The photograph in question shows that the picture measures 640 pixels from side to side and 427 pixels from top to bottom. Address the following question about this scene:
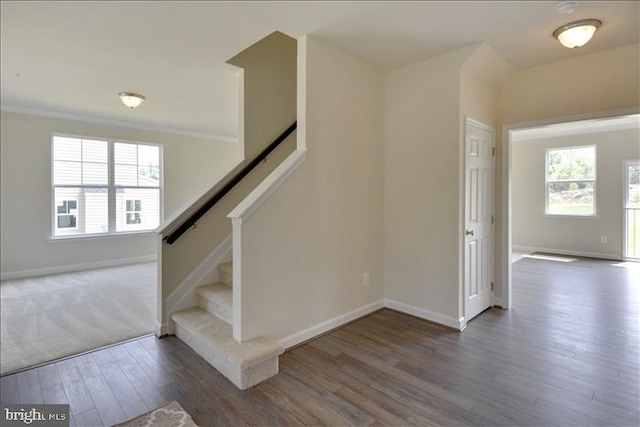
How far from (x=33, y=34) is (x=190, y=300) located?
283cm

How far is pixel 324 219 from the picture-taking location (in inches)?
122

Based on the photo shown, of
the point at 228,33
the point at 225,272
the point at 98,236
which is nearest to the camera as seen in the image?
the point at 228,33

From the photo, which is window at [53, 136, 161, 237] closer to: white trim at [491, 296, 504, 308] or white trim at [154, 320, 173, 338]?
white trim at [154, 320, 173, 338]

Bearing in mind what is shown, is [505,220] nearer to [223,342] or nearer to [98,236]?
[223,342]

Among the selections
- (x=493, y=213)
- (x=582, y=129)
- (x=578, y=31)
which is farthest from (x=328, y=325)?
(x=582, y=129)

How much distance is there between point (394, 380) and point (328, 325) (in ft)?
3.16

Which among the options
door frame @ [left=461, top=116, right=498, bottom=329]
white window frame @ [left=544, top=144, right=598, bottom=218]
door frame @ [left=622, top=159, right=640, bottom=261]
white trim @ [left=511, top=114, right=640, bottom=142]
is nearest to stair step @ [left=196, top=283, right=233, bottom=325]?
door frame @ [left=461, top=116, right=498, bottom=329]

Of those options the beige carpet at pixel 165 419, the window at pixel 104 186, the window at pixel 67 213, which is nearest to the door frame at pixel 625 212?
the beige carpet at pixel 165 419

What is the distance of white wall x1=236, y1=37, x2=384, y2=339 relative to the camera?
262cm

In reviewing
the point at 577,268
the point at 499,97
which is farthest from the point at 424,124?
the point at 577,268

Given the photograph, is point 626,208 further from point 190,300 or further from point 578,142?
point 190,300

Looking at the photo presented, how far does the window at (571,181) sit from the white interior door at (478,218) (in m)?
4.79

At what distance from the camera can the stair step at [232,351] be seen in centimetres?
224

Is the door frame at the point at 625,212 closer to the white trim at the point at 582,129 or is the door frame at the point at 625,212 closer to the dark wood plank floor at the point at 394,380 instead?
the white trim at the point at 582,129
